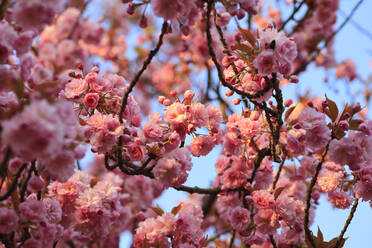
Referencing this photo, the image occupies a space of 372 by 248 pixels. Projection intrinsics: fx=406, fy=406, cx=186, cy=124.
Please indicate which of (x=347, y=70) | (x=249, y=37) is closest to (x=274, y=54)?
(x=249, y=37)

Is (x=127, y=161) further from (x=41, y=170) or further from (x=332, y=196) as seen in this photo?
(x=332, y=196)

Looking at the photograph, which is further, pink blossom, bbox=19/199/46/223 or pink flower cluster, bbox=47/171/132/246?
pink flower cluster, bbox=47/171/132/246

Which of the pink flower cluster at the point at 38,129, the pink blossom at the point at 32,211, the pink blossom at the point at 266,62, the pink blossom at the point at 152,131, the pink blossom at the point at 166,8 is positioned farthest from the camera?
the pink blossom at the point at 152,131

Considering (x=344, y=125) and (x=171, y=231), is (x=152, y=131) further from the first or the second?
(x=344, y=125)

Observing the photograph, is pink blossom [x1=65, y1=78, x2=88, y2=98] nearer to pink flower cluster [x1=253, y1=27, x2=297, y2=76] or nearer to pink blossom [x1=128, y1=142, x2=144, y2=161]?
pink blossom [x1=128, y1=142, x2=144, y2=161]

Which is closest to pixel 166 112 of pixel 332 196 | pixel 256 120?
pixel 256 120

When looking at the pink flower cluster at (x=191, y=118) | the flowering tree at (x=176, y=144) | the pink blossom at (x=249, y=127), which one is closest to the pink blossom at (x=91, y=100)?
the flowering tree at (x=176, y=144)

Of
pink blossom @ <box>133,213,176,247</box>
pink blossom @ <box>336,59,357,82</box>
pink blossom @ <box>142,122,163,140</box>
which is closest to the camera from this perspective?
pink blossom @ <box>142,122,163,140</box>

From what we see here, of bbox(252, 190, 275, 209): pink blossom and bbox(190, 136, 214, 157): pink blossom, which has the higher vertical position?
bbox(190, 136, 214, 157): pink blossom

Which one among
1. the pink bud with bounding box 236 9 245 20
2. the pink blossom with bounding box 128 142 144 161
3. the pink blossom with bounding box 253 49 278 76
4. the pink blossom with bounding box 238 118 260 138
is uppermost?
the pink bud with bounding box 236 9 245 20

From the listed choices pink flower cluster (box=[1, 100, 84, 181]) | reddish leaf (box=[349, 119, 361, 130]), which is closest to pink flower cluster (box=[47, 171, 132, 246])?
pink flower cluster (box=[1, 100, 84, 181])

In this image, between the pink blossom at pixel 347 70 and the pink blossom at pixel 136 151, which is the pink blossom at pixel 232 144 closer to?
the pink blossom at pixel 136 151

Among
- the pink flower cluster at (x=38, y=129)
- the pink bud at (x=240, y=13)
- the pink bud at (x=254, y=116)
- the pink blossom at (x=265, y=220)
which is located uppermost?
the pink bud at (x=240, y=13)

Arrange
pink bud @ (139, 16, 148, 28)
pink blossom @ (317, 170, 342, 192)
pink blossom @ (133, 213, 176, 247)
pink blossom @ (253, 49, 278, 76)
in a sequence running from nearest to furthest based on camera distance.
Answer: pink blossom @ (253, 49, 278, 76) < pink blossom @ (133, 213, 176, 247) < pink blossom @ (317, 170, 342, 192) < pink bud @ (139, 16, 148, 28)
